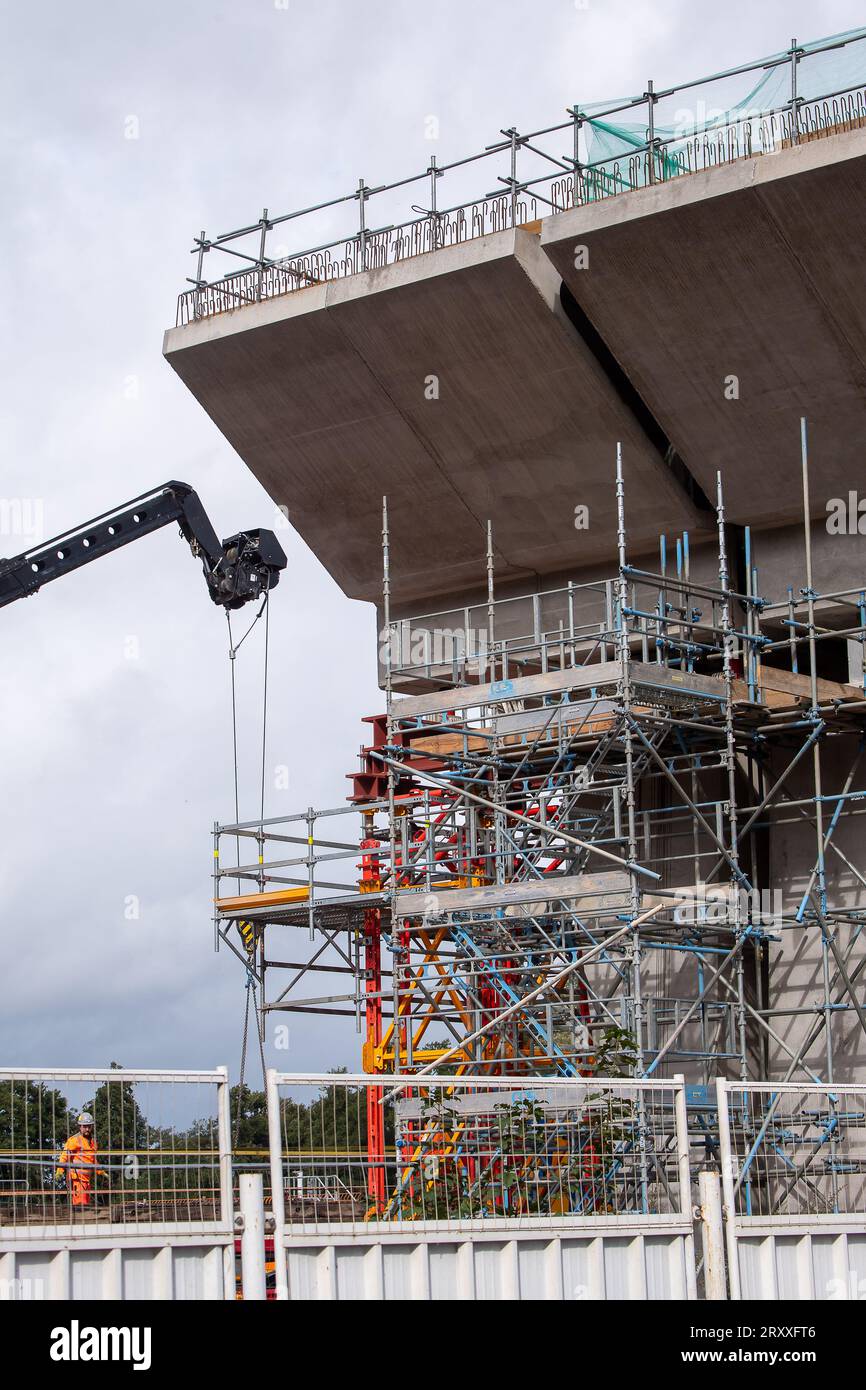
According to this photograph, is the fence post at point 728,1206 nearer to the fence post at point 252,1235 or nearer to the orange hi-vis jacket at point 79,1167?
the fence post at point 252,1235

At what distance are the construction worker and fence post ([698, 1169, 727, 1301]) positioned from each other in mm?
3666

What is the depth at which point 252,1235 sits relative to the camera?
995cm

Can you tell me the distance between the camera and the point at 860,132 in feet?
65.0

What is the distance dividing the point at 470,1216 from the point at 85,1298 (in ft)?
8.10

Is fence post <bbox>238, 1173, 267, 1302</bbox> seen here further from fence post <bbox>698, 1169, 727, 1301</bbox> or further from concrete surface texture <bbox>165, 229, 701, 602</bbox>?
concrete surface texture <bbox>165, 229, 701, 602</bbox>

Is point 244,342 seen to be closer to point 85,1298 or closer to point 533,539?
point 533,539

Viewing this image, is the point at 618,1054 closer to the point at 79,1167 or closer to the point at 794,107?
the point at 794,107

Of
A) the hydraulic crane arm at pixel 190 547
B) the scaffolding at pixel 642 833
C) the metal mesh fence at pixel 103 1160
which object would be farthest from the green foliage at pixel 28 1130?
the hydraulic crane arm at pixel 190 547

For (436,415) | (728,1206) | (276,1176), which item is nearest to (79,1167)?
(276,1176)

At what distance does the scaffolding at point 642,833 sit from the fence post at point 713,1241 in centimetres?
867

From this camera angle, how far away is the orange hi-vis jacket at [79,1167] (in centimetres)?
970

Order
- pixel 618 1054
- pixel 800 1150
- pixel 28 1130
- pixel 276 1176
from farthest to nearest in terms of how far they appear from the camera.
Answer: pixel 800 1150 < pixel 618 1054 < pixel 276 1176 < pixel 28 1130

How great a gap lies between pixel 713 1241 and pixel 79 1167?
391 centimetres

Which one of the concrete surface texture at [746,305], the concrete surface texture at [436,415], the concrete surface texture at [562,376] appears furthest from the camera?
the concrete surface texture at [436,415]
